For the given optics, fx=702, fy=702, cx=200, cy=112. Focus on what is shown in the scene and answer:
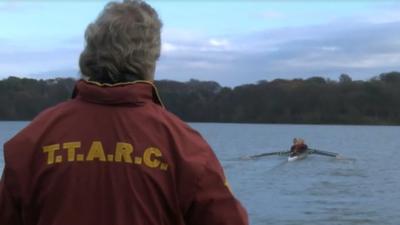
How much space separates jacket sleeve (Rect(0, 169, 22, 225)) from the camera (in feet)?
7.34

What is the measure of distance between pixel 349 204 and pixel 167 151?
25.4m

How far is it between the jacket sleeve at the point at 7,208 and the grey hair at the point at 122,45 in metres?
0.45

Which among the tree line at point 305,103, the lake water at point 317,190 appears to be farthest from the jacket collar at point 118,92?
the tree line at point 305,103

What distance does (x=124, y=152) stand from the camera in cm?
217

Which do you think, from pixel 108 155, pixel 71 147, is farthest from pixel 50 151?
pixel 108 155

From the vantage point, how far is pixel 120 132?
86.7 inches

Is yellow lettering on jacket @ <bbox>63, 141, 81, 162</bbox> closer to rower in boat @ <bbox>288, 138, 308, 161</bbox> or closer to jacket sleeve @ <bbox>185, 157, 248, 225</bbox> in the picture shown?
jacket sleeve @ <bbox>185, 157, 248, 225</bbox>

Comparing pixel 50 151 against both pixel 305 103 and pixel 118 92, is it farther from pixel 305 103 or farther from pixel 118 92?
pixel 305 103

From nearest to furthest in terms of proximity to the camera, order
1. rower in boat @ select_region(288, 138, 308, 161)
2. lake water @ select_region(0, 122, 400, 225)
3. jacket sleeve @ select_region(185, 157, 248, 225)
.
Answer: jacket sleeve @ select_region(185, 157, 248, 225), lake water @ select_region(0, 122, 400, 225), rower in boat @ select_region(288, 138, 308, 161)

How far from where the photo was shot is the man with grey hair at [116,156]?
7.06ft

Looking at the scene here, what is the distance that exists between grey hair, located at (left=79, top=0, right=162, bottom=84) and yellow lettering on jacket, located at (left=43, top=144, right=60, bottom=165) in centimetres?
26

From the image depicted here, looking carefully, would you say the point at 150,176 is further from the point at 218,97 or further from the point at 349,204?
the point at 218,97

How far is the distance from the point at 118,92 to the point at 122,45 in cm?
15

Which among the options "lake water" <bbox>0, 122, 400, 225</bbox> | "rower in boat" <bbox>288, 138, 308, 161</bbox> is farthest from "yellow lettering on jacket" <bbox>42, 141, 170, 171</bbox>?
"rower in boat" <bbox>288, 138, 308, 161</bbox>
